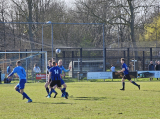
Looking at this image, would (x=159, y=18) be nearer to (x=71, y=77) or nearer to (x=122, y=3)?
(x=122, y=3)

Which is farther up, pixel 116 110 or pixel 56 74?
pixel 56 74

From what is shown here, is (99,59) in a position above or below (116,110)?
above

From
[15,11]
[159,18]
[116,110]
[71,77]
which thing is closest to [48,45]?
[71,77]

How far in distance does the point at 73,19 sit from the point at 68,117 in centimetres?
3452

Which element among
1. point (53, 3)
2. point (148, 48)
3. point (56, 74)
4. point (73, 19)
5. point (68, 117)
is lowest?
point (68, 117)

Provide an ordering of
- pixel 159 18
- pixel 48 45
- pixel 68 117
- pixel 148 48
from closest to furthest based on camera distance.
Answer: pixel 68 117 → pixel 48 45 → pixel 148 48 → pixel 159 18

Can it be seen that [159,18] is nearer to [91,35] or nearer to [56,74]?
[91,35]

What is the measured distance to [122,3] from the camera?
37438 millimetres

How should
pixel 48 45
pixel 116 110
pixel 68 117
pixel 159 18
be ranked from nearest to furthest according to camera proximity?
pixel 68 117, pixel 116 110, pixel 48 45, pixel 159 18

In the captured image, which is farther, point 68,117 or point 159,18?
point 159,18

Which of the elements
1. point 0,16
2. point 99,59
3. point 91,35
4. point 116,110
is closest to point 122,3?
point 91,35

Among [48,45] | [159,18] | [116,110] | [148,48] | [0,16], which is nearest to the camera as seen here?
[116,110]

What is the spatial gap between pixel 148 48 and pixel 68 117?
24112mm

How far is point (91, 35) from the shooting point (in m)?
42.7
